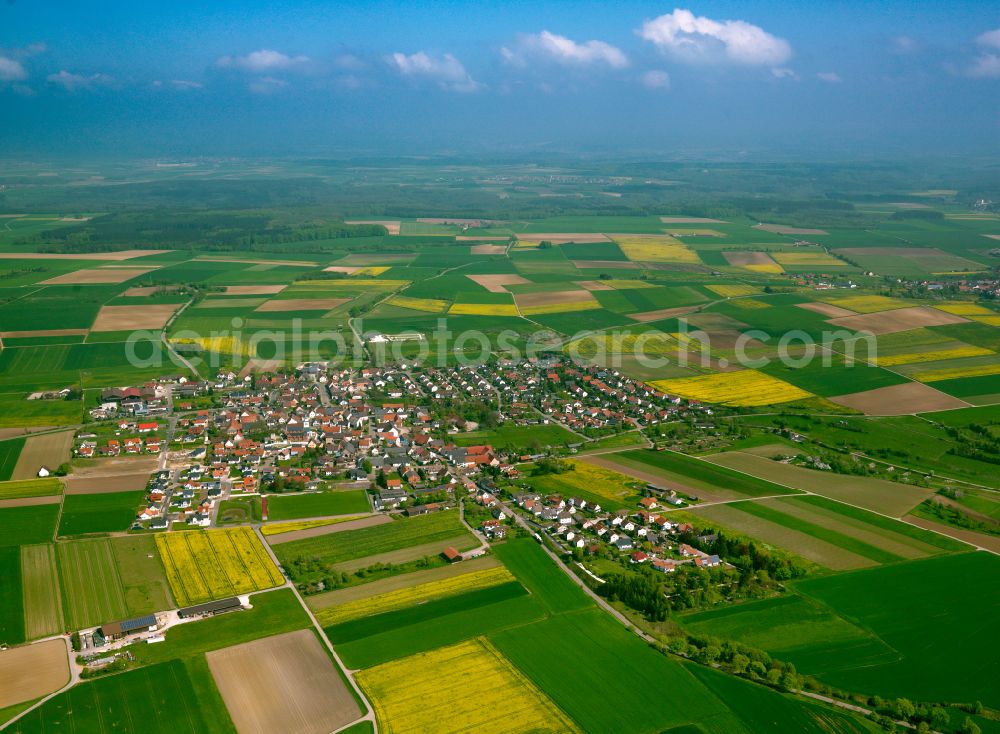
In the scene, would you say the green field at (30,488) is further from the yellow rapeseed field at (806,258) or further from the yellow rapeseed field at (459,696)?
the yellow rapeseed field at (806,258)

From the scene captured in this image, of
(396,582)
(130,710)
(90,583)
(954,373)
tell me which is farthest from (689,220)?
(130,710)

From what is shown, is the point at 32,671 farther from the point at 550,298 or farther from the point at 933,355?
the point at 550,298

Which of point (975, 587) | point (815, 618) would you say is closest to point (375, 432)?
point (815, 618)

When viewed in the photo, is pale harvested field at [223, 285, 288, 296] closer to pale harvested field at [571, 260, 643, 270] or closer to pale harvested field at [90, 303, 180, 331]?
pale harvested field at [90, 303, 180, 331]

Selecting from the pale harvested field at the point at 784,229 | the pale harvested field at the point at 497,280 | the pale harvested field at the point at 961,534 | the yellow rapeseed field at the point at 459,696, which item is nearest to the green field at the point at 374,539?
the yellow rapeseed field at the point at 459,696

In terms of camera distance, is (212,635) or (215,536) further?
(215,536)

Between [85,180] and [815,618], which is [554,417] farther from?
[85,180]
